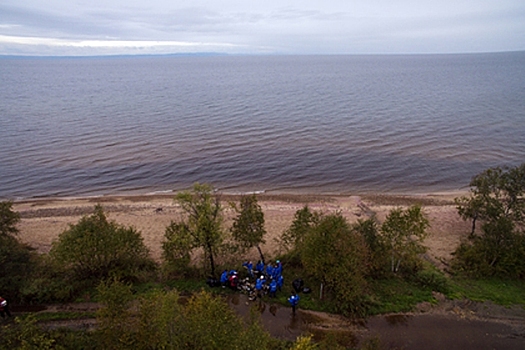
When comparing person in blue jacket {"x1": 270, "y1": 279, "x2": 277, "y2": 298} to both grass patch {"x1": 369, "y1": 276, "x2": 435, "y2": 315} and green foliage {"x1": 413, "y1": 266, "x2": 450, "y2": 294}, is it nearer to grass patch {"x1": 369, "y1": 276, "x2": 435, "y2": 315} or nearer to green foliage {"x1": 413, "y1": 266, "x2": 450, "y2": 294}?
grass patch {"x1": 369, "y1": 276, "x2": 435, "y2": 315}

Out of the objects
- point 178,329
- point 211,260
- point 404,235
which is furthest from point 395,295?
point 178,329

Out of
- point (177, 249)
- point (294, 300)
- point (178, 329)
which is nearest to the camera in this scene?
point (178, 329)

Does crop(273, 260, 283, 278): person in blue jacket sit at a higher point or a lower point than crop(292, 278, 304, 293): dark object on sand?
higher

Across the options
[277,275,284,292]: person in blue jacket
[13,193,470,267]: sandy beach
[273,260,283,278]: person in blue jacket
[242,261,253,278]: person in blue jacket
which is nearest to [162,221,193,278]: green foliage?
[242,261,253,278]: person in blue jacket

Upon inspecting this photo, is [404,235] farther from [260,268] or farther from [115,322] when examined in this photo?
[115,322]

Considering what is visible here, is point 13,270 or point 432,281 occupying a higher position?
point 13,270

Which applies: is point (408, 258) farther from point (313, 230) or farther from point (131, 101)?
point (131, 101)
